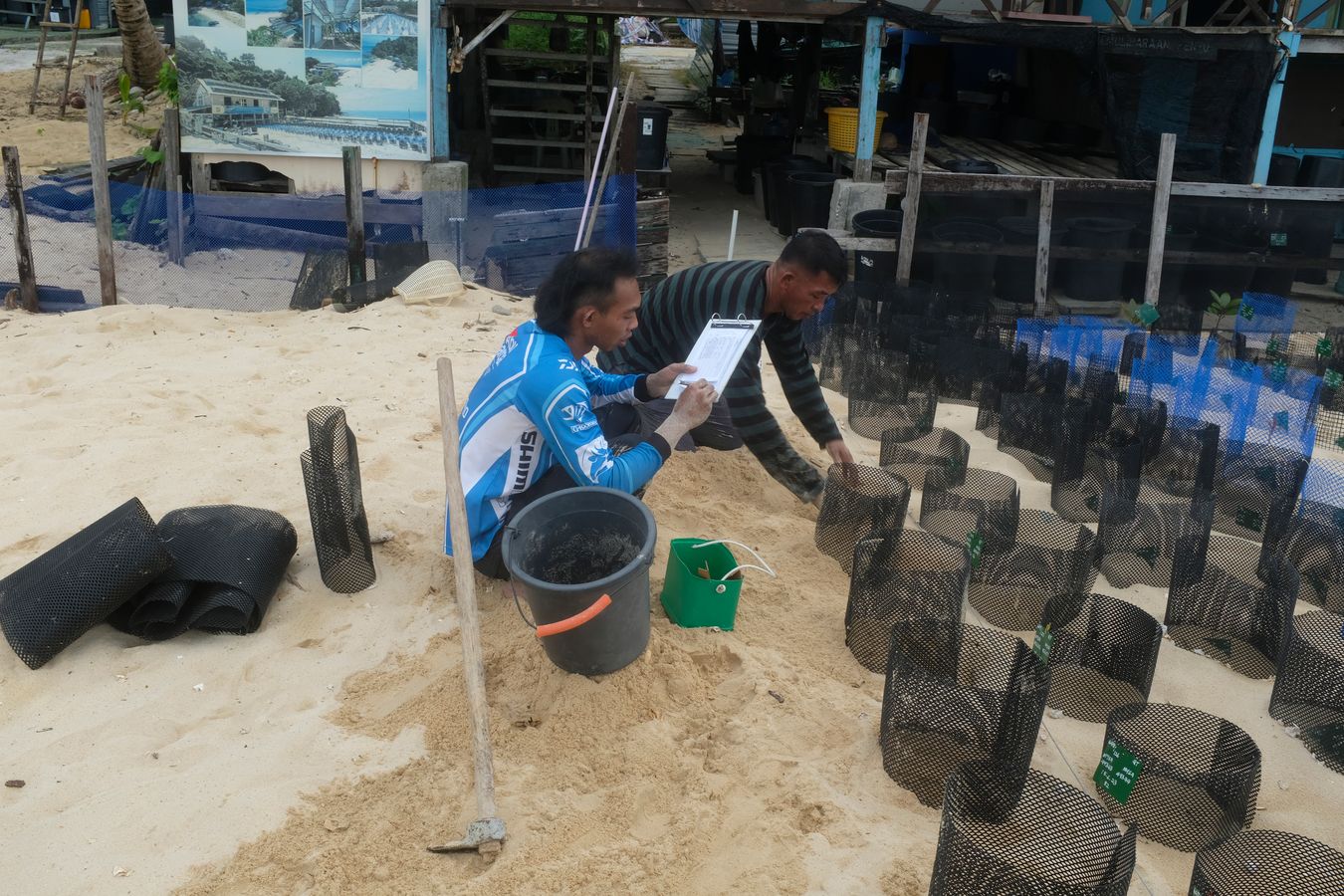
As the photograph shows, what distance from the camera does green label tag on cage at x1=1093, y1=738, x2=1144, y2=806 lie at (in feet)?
10.4

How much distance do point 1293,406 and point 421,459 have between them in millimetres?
5161

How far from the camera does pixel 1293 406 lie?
6.51m

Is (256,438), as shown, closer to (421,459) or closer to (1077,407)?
(421,459)

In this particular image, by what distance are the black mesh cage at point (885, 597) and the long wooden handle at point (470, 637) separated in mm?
1384

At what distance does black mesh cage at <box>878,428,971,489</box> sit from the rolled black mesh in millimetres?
3458

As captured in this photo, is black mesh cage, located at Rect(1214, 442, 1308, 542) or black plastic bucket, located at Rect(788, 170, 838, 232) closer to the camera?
black mesh cage, located at Rect(1214, 442, 1308, 542)

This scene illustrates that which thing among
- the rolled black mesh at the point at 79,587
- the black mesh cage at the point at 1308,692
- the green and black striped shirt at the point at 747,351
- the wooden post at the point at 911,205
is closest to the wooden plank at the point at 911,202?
the wooden post at the point at 911,205

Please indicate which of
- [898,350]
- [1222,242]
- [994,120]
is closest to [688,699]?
[898,350]

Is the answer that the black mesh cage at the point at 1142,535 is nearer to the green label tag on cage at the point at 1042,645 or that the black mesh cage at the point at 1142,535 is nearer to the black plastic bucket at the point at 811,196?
the green label tag on cage at the point at 1042,645

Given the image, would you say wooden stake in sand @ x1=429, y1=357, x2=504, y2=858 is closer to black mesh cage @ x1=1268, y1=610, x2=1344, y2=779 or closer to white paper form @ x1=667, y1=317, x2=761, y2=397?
white paper form @ x1=667, y1=317, x2=761, y2=397

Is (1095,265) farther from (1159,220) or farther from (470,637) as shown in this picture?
(470,637)

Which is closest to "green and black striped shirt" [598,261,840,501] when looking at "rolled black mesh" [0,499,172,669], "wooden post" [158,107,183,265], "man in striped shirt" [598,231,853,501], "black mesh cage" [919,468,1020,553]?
"man in striped shirt" [598,231,853,501]

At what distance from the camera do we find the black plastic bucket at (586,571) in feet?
10.0

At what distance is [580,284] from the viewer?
3449 millimetres
